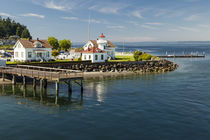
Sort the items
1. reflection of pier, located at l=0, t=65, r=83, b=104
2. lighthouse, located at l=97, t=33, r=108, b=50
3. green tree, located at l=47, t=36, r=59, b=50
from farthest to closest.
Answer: green tree, located at l=47, t=36, r=59, b=50 < lighthouse, located at l=97, t=33, r=108, b=50 < reflection of pier, located at l=0, t=65, r=83, b=104

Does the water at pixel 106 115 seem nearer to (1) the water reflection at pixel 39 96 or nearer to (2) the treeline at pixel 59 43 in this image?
(1) the water reflection at pixel 39 96

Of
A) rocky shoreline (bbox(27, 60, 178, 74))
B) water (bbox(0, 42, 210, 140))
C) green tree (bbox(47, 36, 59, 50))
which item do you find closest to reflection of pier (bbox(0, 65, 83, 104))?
water (bbox(0, 42, 210, 140))

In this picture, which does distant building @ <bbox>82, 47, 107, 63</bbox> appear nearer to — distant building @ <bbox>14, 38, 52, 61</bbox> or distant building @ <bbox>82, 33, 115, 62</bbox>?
distant building @ <bbox>82, 33, 115, 62</bbox>

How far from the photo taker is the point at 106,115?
82.1 ft

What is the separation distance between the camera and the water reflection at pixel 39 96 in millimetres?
30172

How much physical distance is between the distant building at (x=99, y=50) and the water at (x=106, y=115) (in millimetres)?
32423

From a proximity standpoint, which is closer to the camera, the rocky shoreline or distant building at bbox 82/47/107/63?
the rocky shoreline

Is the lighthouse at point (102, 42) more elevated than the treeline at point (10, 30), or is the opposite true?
the treeline at point (10, 30)

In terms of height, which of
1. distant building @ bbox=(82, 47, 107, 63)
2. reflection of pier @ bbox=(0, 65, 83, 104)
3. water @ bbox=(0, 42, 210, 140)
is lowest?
water @ bbox=(0, 42, 210, 140)

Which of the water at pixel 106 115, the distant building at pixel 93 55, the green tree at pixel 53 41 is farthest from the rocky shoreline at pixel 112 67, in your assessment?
the green tree at pixel 53 41

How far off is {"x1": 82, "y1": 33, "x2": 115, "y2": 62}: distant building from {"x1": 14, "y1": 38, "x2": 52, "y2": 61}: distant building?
13021mm

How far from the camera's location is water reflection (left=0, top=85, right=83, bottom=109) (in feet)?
99.0

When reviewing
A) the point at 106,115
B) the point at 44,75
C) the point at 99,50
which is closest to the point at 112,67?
the point at 99,50

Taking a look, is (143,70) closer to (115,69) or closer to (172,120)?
(115,69)
